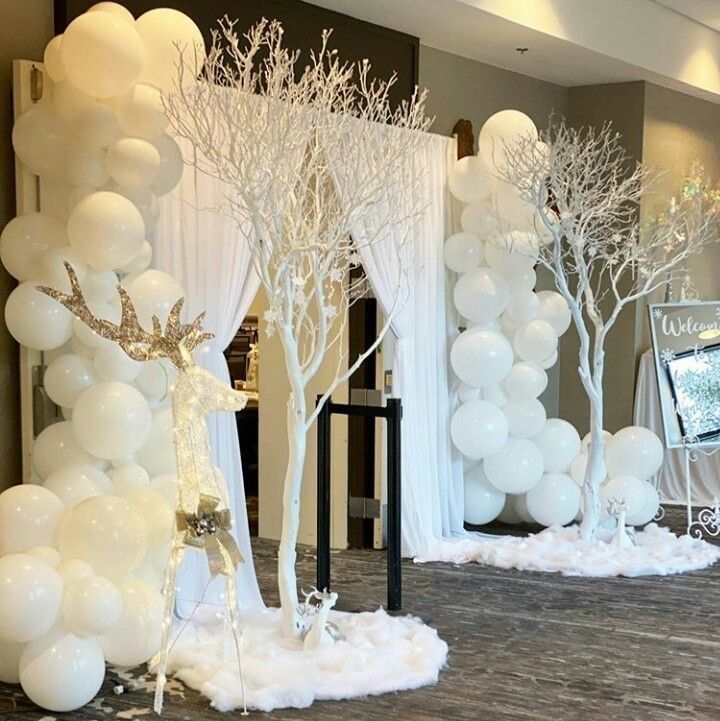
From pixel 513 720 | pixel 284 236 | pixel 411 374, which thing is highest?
pixel 284 236

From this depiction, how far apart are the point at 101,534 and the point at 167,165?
1.47 m

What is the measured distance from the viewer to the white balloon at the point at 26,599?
3.54 m

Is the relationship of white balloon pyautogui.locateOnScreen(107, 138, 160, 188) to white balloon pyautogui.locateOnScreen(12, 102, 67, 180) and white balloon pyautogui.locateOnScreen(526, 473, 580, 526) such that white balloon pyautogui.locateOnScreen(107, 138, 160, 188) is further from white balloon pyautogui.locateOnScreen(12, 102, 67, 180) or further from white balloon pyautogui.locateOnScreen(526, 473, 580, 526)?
white balloon pyautogui.locateOnScreen(526, 473, 580, 526)

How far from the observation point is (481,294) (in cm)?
614

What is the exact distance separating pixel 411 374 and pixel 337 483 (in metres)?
0.76

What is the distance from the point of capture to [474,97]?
6852 millimetres

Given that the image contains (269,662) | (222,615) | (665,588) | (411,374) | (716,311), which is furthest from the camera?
(716,311)

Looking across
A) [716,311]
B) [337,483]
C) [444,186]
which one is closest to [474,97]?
[444,186]

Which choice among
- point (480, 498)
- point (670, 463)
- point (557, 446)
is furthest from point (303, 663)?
point (670, 463)

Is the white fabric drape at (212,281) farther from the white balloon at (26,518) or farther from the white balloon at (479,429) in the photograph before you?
the white balloon at (479,429)

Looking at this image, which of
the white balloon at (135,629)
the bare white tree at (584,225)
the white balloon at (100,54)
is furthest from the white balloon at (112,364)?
the bare white tree at (584,225)

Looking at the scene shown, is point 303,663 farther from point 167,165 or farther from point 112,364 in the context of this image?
point 167,165

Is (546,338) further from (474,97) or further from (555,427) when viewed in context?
(474,97)

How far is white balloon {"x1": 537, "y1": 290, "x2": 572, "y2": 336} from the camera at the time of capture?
21.3 feet
